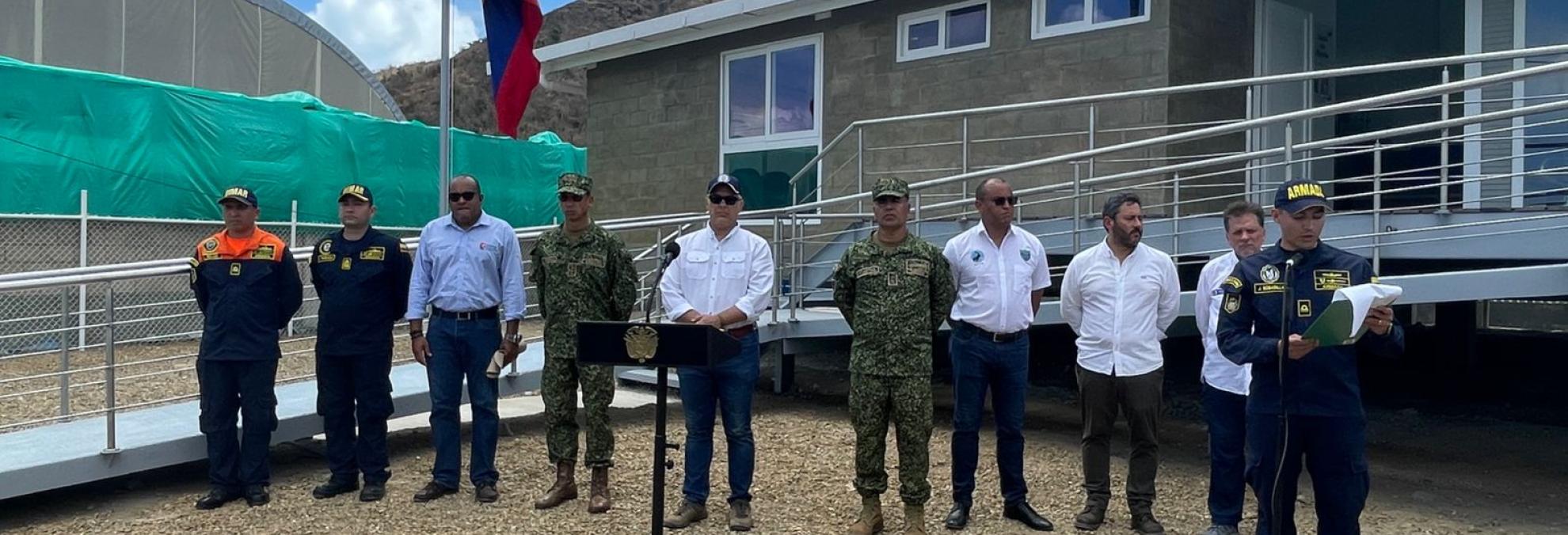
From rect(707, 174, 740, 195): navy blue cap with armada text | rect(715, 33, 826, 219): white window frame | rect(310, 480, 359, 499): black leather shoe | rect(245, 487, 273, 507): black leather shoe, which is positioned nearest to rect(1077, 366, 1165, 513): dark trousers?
rect(707, 174, 740, 195): navy blue cap with armada text

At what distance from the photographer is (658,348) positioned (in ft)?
13.2

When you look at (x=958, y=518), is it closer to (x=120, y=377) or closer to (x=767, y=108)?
(x=120, y=377)

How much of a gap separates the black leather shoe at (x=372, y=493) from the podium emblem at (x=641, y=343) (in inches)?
97.6

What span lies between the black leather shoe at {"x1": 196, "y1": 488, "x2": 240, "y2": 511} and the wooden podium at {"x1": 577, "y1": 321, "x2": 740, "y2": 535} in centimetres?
276

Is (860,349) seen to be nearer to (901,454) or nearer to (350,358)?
(901,454)

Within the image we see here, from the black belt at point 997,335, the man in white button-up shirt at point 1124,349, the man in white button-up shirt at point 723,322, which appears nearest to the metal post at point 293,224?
the man in white button-up shirt at point 723,322

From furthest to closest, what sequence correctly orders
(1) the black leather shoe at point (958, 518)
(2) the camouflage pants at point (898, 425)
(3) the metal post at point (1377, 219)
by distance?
(3) the metal post at point (1377, 219) < (1) the black leather shoe at point (958, 518) < (2) the camouflage pants at point (898, 425)

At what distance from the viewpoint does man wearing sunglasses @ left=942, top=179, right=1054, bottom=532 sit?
5219 mm

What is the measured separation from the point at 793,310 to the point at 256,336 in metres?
4.12

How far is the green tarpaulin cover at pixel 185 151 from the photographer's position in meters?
11.0

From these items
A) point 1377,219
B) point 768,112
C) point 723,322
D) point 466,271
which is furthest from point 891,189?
point 768,112

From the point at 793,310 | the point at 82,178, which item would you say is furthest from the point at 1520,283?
the point at 82,178

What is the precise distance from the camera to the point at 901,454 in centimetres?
502

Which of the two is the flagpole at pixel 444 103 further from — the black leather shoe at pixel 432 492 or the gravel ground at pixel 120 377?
the black leather shoe at pixel 432 492
